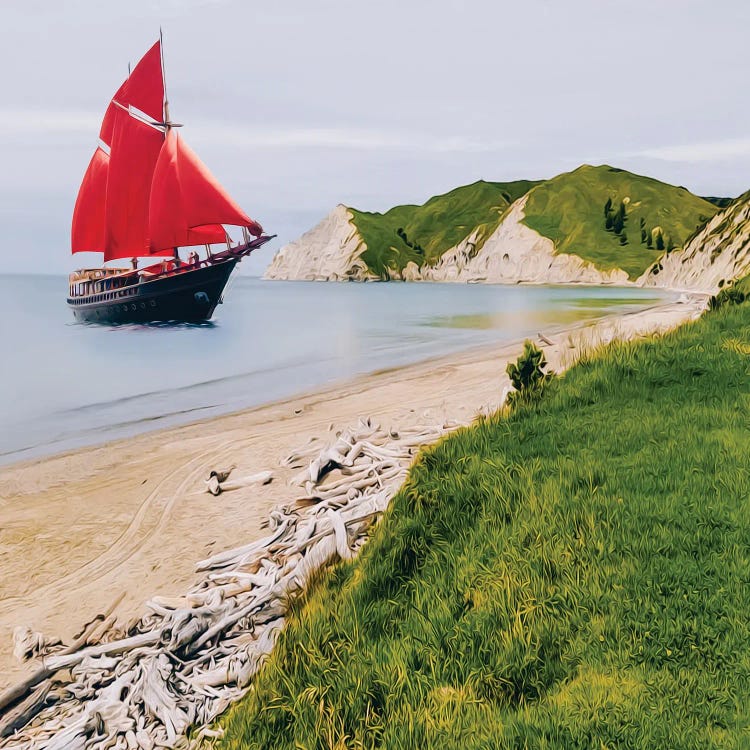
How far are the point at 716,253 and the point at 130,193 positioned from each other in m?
67.4

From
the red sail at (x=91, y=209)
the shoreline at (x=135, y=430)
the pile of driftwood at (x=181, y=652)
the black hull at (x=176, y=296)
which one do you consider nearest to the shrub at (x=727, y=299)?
the pile of driftwood at (x=181, y=652)

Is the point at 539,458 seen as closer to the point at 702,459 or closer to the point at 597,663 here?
the point at 702,459

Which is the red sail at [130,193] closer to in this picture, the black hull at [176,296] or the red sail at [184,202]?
the red sail at [184,202]

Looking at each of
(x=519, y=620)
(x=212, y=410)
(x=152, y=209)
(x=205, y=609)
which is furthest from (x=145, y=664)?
(x=152, y=209)

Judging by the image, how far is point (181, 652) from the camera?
4.54 metres

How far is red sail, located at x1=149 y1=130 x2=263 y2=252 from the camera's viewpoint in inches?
2052

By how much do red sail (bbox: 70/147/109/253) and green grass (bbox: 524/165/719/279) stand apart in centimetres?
12460

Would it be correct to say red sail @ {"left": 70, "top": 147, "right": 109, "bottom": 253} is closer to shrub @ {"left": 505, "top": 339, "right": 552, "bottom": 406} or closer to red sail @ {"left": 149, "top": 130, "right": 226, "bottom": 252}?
red sail @ {"left": 149, "top": 130, "right": 226, "bottom": 252}

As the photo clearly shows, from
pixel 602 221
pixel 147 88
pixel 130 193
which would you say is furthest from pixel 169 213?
pixel 602 221

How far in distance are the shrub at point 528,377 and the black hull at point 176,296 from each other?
50.5 metres

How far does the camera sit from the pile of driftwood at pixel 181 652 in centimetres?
393

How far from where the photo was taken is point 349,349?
3212 cm

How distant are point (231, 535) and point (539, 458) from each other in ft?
12.3

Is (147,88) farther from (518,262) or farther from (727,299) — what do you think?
(518,262)
